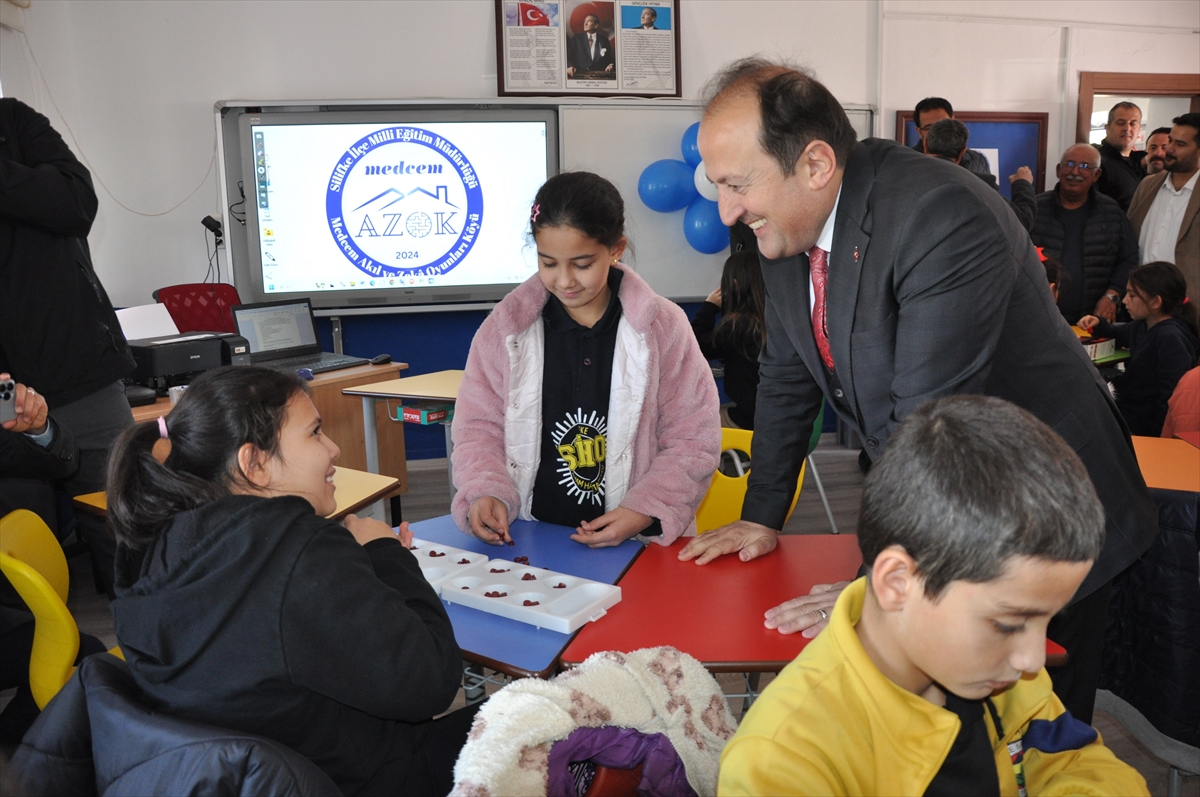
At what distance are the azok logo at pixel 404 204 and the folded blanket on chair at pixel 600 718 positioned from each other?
4380 mm

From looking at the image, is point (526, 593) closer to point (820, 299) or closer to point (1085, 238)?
point (820, 299)

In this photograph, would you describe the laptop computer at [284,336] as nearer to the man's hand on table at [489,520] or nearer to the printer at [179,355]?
the printer at [179,355]

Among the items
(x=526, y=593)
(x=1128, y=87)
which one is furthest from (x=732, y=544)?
(x=1128, y=87)

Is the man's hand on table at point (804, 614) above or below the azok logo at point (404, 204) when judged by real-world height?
below

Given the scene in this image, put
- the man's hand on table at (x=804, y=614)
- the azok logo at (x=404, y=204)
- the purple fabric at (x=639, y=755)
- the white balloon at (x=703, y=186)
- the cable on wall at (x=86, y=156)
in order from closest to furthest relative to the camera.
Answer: the purple fabric at (x=639, y=755) → the man's hand on table at (x=804, y=614) → the cable on wall at (x=86, y=156) → the azok logo at (x=404, y=204) → the white balloon at (x=703, y=186)

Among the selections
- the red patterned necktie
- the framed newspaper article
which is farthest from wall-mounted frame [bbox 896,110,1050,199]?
the red patterned necktie

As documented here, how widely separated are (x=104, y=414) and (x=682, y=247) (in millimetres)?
3598

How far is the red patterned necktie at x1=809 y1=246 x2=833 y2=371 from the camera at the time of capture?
149 cm

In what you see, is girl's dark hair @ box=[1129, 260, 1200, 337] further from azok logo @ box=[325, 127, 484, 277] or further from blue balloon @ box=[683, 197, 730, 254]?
azok logo @ box=[325, 127, 484, 277]

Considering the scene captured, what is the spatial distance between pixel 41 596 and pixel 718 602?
3.96ft

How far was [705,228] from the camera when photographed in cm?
534

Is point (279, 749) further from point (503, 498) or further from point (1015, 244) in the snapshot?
point (1015, 244)

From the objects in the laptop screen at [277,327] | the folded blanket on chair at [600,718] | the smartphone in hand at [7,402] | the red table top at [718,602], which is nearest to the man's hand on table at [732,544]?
the red table top at [718,602]

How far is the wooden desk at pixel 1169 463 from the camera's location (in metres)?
2.19
